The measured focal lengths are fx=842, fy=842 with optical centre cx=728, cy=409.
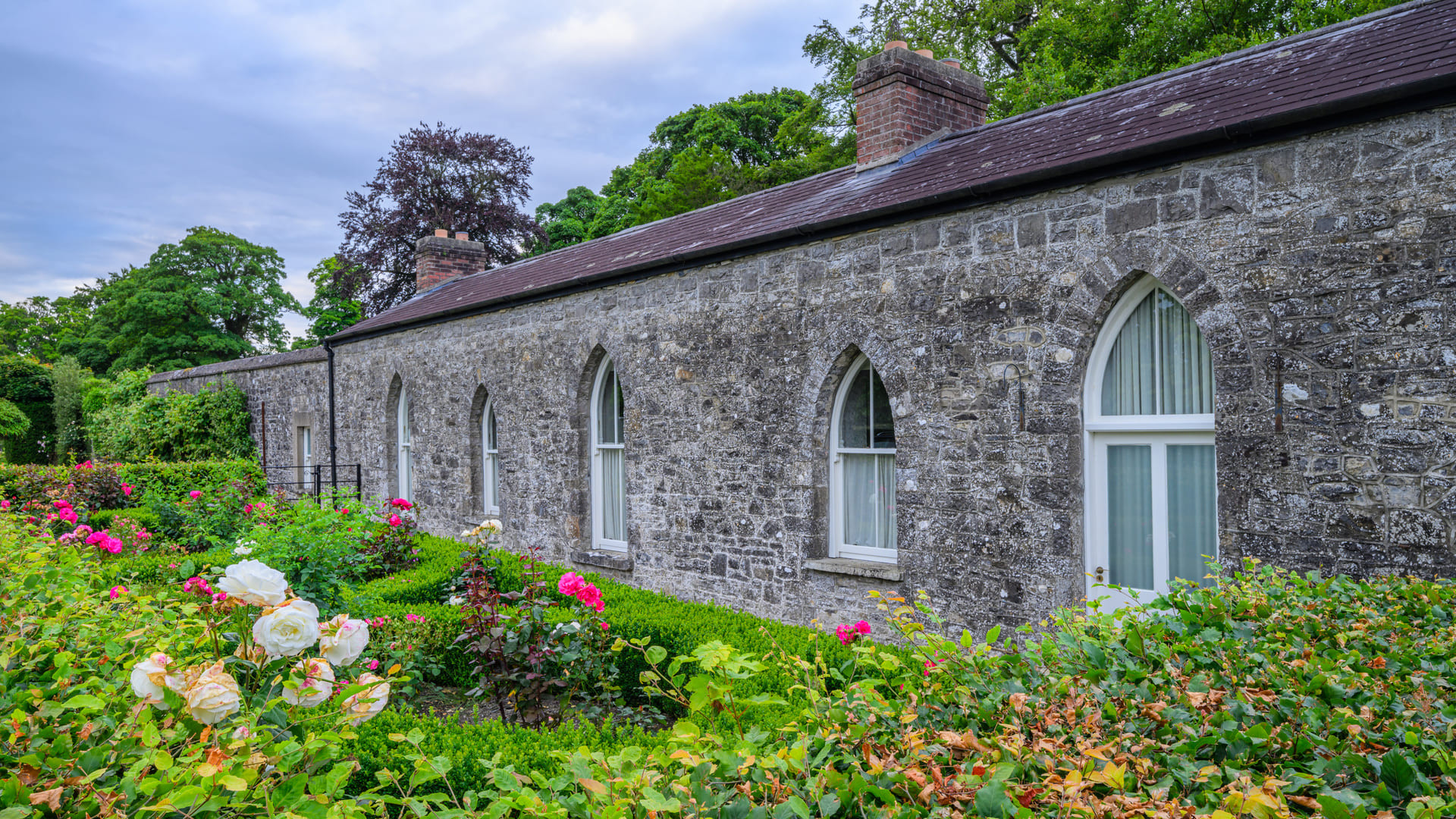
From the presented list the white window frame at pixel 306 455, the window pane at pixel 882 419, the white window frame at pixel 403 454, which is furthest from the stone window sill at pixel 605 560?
the white window frame at pixel 306 455

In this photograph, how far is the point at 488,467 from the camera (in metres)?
13.5

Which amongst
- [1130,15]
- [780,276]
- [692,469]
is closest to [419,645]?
[692,469]

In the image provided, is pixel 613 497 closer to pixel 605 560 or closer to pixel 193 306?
pixel 605 560

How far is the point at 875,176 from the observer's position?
9.19 metres

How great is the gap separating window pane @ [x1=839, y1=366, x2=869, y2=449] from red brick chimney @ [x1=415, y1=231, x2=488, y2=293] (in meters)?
12.7

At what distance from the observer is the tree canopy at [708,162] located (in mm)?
24953

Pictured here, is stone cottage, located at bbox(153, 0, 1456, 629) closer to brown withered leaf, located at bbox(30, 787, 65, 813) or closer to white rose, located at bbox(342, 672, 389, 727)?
white rose, located at bbox(342, 672, 389, 727)

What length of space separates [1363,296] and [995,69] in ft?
68.9

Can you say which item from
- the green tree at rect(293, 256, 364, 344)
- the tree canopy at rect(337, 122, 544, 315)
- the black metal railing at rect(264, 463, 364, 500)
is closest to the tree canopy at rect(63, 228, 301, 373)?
the green tree at rect(293, 256, 364, 344)

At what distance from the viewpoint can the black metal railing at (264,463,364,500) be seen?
16.6 meters

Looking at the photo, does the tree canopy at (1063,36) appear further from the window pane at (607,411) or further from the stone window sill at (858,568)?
the stone window sill at (858,568)

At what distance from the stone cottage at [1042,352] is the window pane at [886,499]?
39 millimetres

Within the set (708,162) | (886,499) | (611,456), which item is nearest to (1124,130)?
(886,499)

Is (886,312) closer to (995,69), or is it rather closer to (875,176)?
(875,176)
